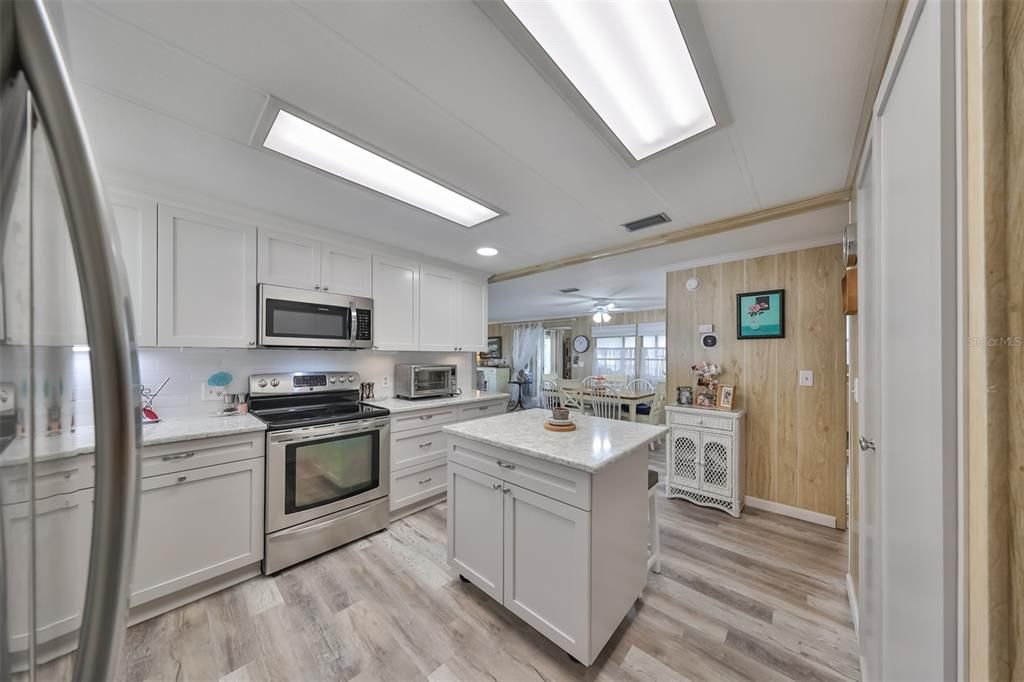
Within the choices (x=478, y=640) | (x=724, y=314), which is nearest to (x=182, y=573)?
(x=478, y=640)

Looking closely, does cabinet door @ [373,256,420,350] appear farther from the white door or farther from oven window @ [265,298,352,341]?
the white door

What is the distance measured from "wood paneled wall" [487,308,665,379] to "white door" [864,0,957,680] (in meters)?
6.07

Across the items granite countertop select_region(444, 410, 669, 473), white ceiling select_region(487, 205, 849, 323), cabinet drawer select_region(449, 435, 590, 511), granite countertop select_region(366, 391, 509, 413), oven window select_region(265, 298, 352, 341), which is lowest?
cabinet drawer select_region(449, 435, 590, 511)

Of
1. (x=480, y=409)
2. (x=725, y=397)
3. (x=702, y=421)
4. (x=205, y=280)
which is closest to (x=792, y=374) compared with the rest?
(x=725, y=397)

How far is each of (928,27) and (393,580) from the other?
2.74 meters

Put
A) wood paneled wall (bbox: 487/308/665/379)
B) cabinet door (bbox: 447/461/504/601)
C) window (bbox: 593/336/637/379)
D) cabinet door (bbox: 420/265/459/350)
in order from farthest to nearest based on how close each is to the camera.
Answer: window (bbox: 593/336/637/379) → wood paneled wall (bbox: 487/308/665/379) → cabinet door (bbox: 420/265/459/350) → cabinet door (bbox: 447/461/504/601)

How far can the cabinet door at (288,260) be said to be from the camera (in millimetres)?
2332

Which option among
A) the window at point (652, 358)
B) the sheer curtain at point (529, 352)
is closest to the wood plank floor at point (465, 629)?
the window at point (652, 358)

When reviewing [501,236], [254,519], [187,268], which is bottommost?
[254,519]

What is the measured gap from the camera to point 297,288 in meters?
2.47

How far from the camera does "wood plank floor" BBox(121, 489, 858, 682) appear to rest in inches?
57.2

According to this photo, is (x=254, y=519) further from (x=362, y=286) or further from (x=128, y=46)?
(x=128, y=46)

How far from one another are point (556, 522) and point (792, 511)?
2.40 meters

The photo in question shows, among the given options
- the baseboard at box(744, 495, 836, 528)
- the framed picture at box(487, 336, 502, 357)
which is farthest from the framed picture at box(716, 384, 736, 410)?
the framed picture at box(487, 336, 502, 357)
